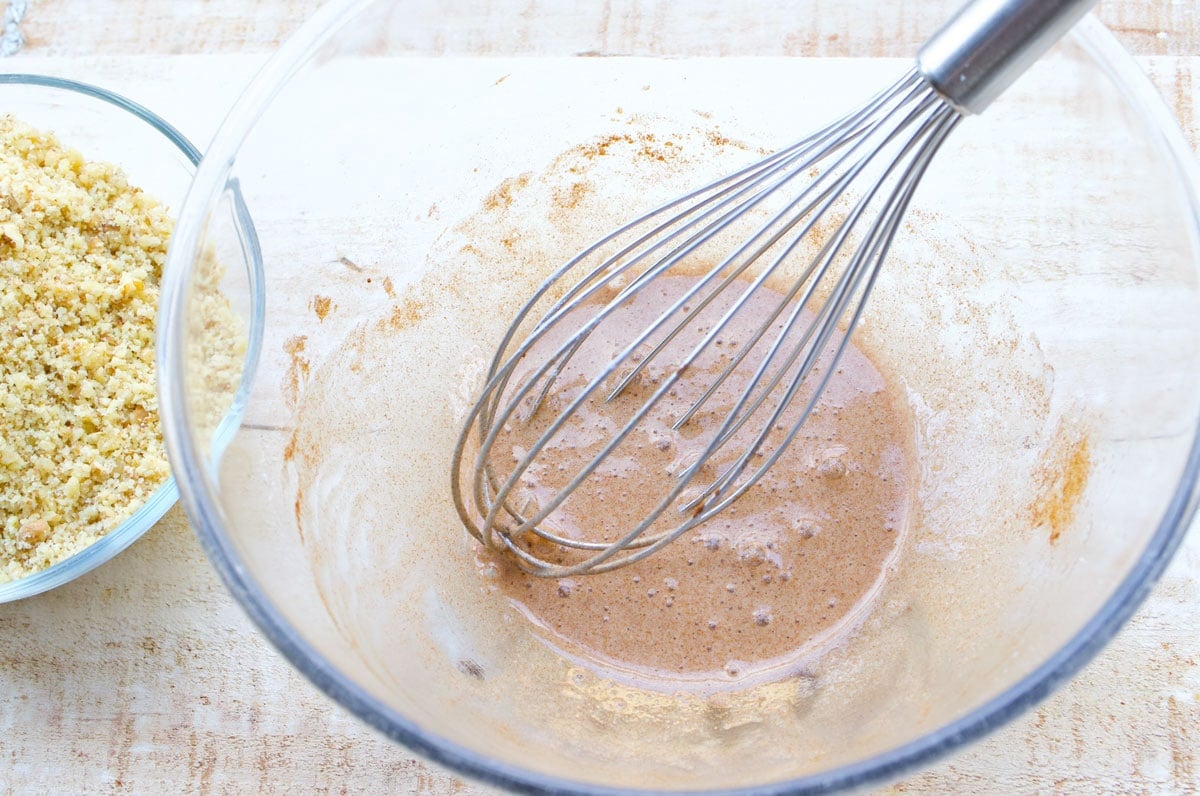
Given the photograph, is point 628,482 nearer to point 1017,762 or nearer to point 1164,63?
point 1017,762

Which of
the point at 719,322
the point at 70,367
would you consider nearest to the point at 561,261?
the point at 719,322

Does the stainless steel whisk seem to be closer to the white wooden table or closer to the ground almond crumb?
the white wooden table

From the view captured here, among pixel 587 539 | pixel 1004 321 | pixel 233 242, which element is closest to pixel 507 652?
pixel 587 539

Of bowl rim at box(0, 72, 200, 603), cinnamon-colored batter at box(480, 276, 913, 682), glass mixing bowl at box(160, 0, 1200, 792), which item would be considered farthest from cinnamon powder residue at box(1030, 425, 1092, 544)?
bowl rim at box(0, 72, 200, 603)

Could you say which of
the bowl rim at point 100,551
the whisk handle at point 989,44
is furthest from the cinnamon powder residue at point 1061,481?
the bowl rim at point 100,551

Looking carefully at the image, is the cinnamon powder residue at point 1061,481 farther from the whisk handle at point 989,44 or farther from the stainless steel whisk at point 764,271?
the whisk handle at point 989,44

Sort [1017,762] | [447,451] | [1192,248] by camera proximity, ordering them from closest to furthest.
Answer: [1192,248]
[1017,762]
[447,451]
